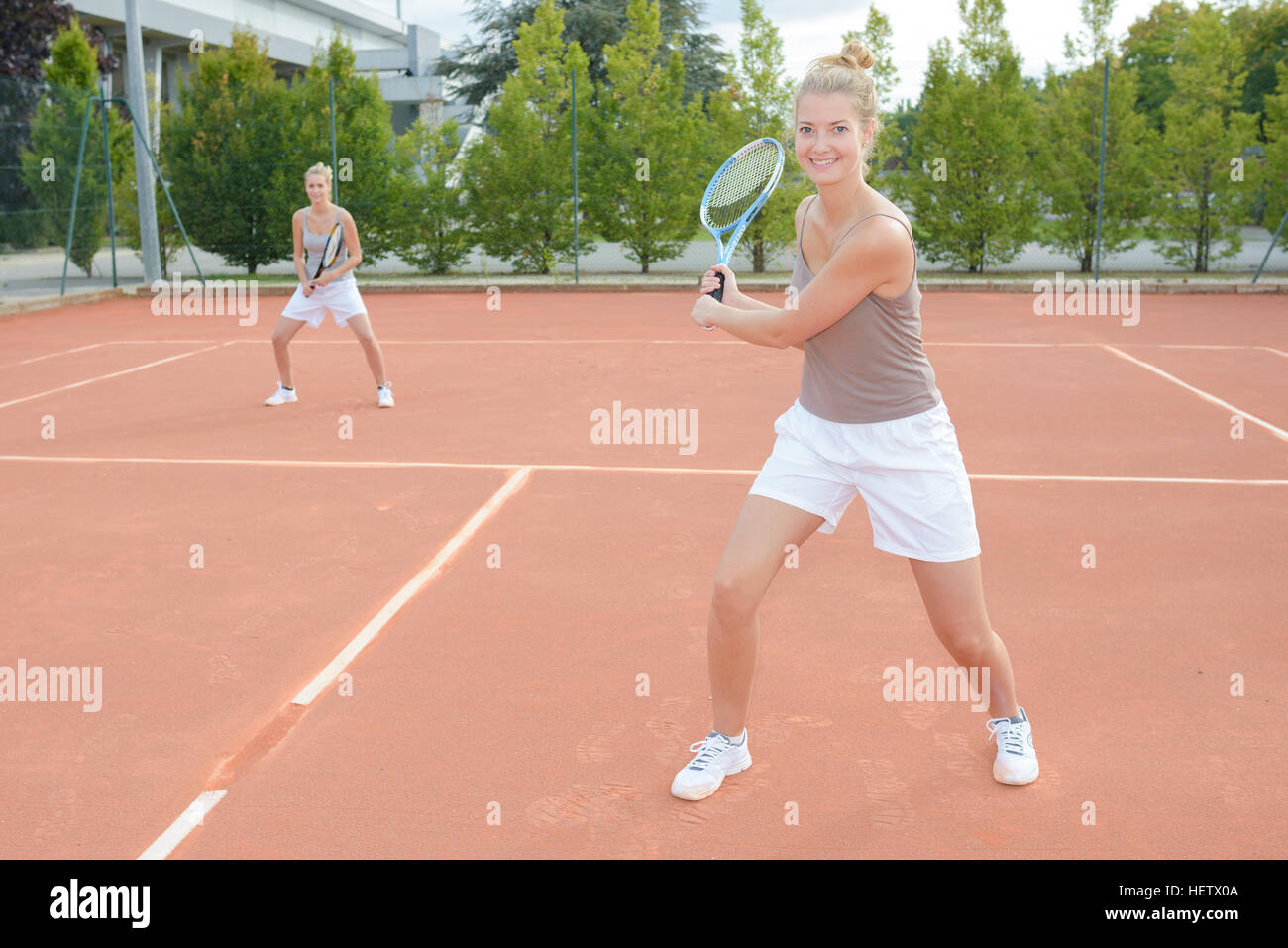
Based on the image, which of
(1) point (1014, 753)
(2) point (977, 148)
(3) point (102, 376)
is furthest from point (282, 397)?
(2) point (977, 148)

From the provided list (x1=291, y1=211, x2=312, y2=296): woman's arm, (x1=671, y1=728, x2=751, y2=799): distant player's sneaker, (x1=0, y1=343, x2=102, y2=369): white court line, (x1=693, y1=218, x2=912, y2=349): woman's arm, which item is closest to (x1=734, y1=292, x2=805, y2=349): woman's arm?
(x1=693, y1=218, x2=912, y2=349): woman's arm

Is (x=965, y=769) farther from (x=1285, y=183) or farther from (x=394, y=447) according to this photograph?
(x=1285, y=183)

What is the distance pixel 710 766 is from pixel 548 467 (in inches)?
157

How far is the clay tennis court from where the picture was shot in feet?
10.7

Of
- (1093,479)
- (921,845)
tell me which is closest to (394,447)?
(1093,479)

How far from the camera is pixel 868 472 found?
127 inches

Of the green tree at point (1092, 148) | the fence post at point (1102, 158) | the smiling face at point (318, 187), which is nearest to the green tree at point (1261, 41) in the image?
the green tree at point (1092, 148)

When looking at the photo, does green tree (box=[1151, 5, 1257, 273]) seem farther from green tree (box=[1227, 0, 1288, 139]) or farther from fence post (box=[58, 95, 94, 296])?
fence post (box=[58, 95, 94, 296])

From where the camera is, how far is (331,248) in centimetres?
895

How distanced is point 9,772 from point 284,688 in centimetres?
86

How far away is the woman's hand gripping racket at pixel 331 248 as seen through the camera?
8945mm

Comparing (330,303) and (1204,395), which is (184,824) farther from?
(1204,395)

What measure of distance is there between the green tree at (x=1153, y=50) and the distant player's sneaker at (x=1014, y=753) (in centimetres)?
3263

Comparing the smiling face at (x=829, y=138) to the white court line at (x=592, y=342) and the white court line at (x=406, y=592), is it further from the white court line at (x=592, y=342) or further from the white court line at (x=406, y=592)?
the white court line at (x=592, y=342)
